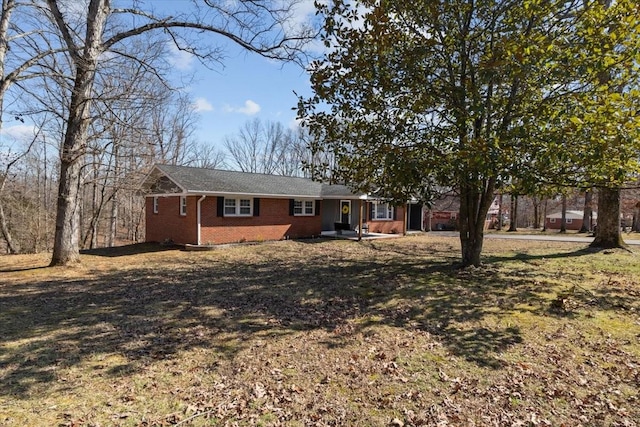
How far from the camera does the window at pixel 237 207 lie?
55.6ft

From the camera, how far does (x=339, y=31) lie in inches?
315

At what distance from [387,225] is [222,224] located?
12.1 meters

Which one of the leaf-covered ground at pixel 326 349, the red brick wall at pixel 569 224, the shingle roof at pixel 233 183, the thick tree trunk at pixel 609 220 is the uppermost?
the shingle roof at pixel 233 183

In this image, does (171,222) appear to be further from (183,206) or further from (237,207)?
(237,207)

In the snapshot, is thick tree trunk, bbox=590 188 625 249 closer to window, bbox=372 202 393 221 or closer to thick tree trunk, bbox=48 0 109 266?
window, bbox=372 202 393 221

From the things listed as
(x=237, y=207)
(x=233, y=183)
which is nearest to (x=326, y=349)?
(x=237, y=207)

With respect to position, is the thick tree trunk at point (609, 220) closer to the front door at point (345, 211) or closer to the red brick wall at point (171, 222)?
the front door at point (345, 211)

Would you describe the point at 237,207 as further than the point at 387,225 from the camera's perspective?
No

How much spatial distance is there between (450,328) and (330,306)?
230 centimetres

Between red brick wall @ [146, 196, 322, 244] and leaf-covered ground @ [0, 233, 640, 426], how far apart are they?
6.81 m

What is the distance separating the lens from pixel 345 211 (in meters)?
23.6

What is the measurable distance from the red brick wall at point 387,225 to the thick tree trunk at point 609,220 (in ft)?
37.6

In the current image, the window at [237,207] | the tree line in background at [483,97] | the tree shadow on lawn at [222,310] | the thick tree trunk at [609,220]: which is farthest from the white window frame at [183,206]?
the thick tree trunk at [609,220]

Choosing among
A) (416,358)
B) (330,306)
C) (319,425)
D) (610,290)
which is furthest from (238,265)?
A: (610,290)
